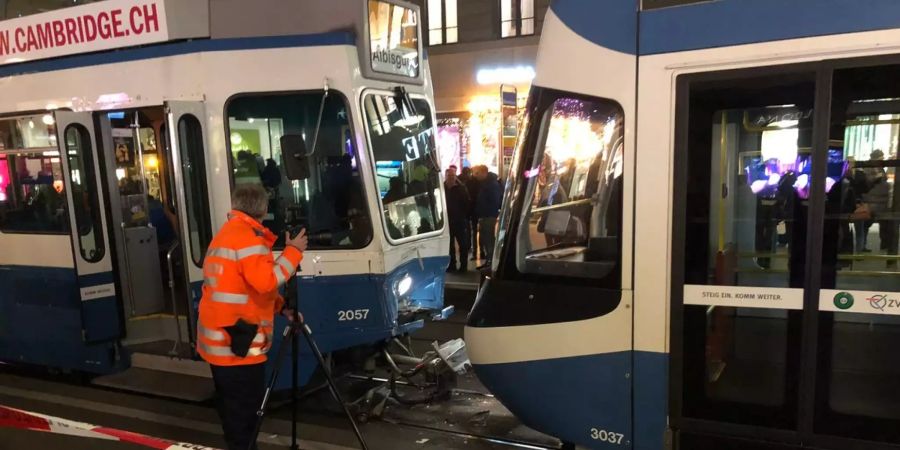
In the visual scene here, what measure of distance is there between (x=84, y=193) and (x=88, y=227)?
291 mm

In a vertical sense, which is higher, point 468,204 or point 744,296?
point 744,296

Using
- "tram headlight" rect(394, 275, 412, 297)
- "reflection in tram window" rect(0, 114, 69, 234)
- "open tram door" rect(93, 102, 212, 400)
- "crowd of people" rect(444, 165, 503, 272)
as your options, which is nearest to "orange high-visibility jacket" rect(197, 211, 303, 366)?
"open tram door" rect(93, 102, 212, 400)

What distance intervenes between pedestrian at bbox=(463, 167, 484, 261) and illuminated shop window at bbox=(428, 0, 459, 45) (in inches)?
290

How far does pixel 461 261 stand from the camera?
10805mm

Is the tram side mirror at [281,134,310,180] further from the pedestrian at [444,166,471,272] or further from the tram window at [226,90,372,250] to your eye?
the pedestrian at [444,166,471,272]

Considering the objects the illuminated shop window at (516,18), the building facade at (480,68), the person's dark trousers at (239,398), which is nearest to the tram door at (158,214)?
the person's dark trousers at (239,398)

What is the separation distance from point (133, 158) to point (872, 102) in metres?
6.30

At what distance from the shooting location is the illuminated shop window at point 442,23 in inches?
683

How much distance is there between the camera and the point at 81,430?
3.41 meters

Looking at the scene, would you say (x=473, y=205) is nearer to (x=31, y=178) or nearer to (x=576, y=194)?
(x=31, y=178)

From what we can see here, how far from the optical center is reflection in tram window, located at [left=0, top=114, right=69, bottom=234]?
5.51 metres

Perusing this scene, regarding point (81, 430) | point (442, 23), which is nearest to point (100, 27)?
point (81, 430)

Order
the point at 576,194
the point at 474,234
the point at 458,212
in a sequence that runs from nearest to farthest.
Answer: the point at 576,194, the point at 458,212, the point at 474,234

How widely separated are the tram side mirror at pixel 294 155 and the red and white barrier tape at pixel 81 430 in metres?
1.88
